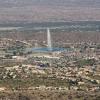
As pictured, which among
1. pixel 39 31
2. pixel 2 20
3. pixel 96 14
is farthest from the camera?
pixel 96 14

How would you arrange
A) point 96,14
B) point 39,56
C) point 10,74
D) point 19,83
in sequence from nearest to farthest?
point 19,83 < point 10,74 < point 39,56 < point 96,14

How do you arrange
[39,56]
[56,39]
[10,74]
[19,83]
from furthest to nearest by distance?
[56,39]
[39,56]
[10,74]
[19,83]

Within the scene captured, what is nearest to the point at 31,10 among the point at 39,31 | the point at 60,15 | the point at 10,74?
the point at 60,15

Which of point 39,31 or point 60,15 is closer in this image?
point 39,31

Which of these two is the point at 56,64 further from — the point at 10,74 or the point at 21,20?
the point at 21,20

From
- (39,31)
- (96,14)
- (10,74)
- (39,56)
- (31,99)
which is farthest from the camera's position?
(96,14)

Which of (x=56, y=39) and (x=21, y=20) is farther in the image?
(x=21, y=20)

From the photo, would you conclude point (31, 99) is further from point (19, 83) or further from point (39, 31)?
point (39, 31)

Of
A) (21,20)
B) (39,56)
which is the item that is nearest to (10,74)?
(39,56)
